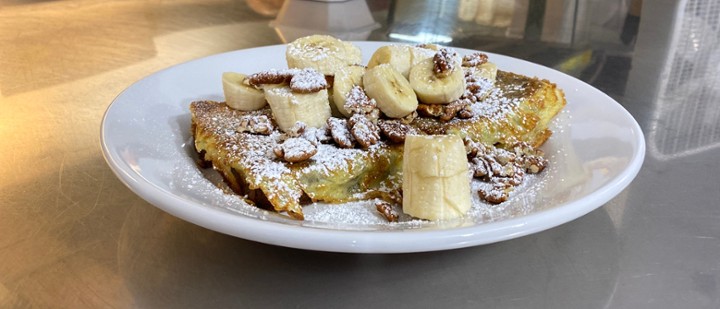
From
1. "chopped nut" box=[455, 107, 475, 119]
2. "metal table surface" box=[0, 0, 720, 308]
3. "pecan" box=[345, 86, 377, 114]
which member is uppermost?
"pecan" box=[345, 86, 377, 114]

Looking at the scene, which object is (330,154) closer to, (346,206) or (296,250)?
(346,206)

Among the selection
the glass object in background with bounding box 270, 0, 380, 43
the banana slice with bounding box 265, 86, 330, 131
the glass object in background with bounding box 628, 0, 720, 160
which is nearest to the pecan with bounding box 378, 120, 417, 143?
the banana slice with bounding box 265, 86, 330, 131

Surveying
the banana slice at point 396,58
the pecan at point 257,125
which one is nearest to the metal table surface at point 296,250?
the pecan at point 257,125

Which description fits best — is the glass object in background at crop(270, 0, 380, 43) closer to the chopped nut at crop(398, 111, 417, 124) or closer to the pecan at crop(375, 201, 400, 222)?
the chopped nut at crop(398, 111, 417, 124)

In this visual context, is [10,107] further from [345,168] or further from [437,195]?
[437,195]

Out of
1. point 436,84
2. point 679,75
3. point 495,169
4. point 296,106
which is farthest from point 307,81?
point 679,75

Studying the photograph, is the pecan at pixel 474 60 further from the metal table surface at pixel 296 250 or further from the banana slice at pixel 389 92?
the metal table surface at pixel 296 250

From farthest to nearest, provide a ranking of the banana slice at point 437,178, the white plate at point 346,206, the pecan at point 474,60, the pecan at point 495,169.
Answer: the pecan at point 474,60
the pecan at point 495,169
the banana slice at point 437,178
the white plate at point 346,206
